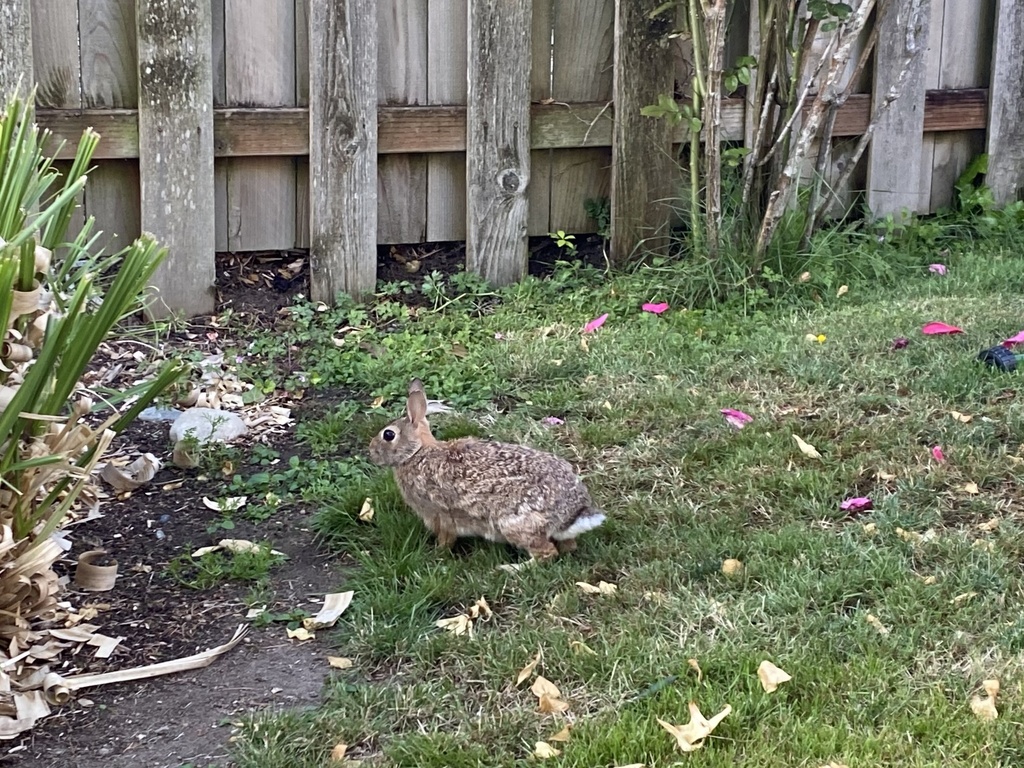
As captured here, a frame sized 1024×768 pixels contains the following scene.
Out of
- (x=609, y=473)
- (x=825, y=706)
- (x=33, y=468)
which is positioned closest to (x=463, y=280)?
(x=609, y=473)

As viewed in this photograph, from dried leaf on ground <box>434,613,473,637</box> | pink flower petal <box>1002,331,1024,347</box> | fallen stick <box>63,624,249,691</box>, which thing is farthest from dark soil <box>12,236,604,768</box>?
pink flower petal <box>1002,331,1024,347</box>

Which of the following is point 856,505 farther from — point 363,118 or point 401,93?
point 401,93

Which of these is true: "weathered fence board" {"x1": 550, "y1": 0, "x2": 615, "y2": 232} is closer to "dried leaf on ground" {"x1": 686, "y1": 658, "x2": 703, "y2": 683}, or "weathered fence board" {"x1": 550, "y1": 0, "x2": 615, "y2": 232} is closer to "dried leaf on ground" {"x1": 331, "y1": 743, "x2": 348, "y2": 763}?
"dried leaf on ground" {"x1": 686, "y1": 658, "x2": 703, "y2": 683}

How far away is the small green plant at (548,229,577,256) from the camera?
7020mm

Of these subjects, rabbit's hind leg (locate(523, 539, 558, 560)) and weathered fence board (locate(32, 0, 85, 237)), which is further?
A: weathered fence board (locate(32, 0, 85, 237))

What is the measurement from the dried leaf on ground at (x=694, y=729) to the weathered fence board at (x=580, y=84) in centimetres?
422

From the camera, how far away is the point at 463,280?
22.3 ft

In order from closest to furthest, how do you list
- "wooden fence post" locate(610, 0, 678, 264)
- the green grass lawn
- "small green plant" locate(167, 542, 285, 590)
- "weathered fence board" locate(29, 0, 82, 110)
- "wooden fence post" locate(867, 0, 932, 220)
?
the green grass lawn, "small green plant" locate(167, 542, 285, 590), "weathered fence board" locate(29, 0, 82, 110), "wooden fence post" locate(610, 0, 678, 264), "wooden fence post" locate(867, 0, 932, 220)

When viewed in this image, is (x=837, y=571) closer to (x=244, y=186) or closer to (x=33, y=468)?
(x=33, y=468)

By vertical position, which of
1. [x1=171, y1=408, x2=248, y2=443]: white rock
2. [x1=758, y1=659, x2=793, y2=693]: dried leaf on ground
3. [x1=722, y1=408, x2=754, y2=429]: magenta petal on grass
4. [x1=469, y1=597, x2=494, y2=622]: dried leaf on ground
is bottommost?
[x1=469, y1=597, x2=494, y2=622]: dried leaf on ground

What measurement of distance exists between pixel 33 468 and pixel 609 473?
2018mm

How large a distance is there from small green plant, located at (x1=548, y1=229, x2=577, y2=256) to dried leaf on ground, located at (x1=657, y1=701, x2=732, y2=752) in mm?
Answer: 4040

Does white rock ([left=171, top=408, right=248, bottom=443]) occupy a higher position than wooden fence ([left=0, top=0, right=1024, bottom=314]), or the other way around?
wooden fence ([left=0, top=0, right=1024, bottom=314])

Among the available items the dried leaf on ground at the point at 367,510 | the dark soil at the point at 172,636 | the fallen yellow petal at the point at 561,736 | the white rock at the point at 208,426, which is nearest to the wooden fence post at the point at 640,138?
the dark soil at the point at 172,636
